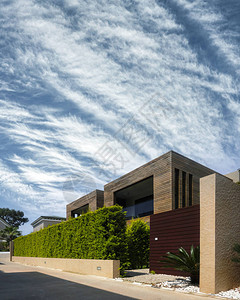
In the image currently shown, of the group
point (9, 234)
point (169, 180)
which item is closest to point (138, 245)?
point (169, 180)

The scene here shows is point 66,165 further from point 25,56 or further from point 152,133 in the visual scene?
point 25,56

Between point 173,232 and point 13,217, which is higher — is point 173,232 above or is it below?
above

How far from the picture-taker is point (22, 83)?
16703 mm

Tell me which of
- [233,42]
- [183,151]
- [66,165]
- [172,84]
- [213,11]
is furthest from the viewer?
[66,165]

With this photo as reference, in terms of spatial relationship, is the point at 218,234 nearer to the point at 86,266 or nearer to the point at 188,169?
the point at 86,266

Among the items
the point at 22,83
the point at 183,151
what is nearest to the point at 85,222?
the point at 22,83

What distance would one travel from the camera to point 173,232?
43.9 ft

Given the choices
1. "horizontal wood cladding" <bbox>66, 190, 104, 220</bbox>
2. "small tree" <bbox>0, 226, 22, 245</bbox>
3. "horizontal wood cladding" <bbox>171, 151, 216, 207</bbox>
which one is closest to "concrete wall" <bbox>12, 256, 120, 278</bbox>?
"horizontal wood cladding" <bbox>171, 151, 216, 207</bbox>

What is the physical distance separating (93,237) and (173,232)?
13.3 feet

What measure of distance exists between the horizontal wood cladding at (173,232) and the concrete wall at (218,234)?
286 cm

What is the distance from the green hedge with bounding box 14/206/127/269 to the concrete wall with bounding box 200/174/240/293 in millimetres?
5655

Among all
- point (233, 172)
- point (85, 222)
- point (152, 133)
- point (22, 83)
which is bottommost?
point (85, 222)

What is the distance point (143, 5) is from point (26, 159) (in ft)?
57.8

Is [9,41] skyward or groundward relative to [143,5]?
groundward
